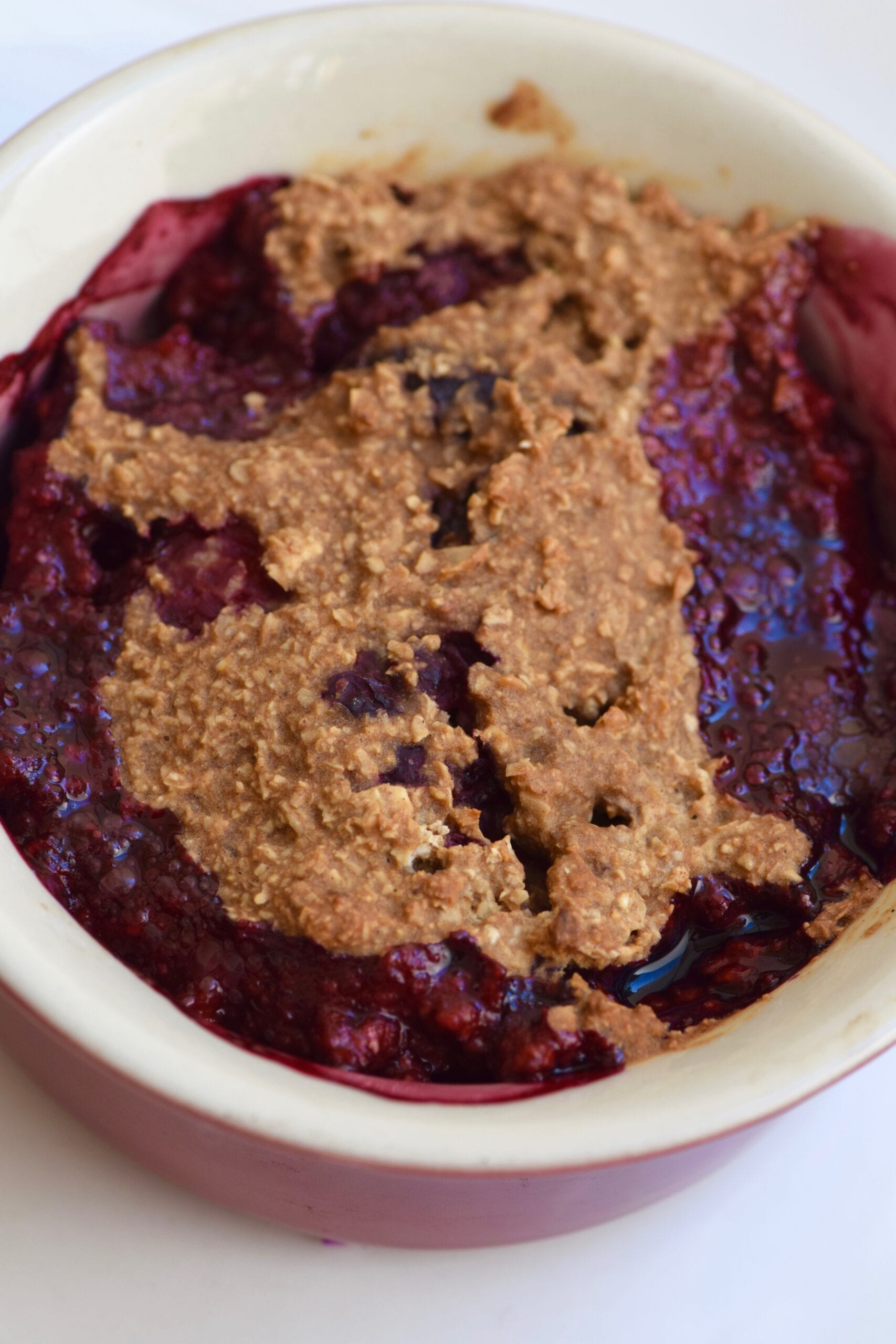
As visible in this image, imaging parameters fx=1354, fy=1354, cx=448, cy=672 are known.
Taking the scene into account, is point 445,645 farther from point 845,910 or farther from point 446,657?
point 845,910

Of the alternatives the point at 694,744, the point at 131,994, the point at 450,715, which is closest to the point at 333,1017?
the point at 131,994

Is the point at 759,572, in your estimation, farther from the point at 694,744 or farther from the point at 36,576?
the point at 36,576

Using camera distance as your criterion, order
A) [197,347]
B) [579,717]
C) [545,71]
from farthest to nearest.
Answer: [545,71], [197,347], [579,717]

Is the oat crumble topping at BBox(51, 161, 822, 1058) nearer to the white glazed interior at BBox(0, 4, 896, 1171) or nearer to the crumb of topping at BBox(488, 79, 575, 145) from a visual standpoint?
the white glazed interior at BBox(0, 4, 896, 1171)

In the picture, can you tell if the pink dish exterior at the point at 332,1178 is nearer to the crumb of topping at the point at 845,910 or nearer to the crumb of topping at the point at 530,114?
the crumb of topping at the point at 845,910

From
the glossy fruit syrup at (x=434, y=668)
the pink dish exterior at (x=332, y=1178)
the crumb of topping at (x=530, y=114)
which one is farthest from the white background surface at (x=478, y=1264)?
the crumb of topping at (x=530, y=114)

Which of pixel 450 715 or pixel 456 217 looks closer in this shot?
pixel 450 715

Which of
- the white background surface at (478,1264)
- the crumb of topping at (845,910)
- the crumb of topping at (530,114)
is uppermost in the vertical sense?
the crumb of topping at (530,114)
